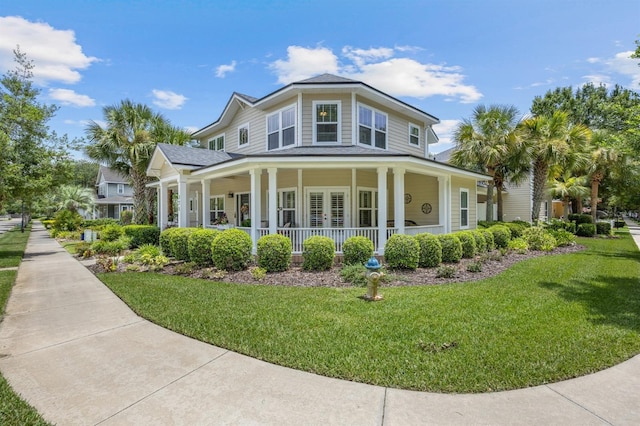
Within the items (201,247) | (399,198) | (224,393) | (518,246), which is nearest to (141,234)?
(201,247)

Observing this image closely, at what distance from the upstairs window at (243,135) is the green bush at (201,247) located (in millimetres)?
7784

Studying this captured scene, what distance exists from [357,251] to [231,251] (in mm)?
3707

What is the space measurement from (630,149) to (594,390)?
28.8 ft

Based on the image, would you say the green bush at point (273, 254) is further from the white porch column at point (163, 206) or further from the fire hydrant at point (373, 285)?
the white porch column at point (163, 206)

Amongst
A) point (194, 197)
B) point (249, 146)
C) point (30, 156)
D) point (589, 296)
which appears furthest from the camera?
point (194, 197)

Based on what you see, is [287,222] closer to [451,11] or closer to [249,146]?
[249,146]

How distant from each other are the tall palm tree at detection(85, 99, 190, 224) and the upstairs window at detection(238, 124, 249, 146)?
19.5ft

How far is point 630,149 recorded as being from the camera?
8.98 meters

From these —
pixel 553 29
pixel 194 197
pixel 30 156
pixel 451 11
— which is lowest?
pixel 194 197

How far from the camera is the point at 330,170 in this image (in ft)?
45.0

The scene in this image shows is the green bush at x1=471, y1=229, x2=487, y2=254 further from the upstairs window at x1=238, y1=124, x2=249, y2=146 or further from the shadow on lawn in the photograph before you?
the upstairs window at x1=238, y1=124, x2=249, y2=146

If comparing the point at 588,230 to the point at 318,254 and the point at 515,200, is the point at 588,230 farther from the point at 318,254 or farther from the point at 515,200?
the point at 318,254

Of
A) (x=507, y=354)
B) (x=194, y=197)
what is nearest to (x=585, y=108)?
(x=194, y=197)

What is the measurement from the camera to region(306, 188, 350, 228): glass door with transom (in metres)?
13.7
